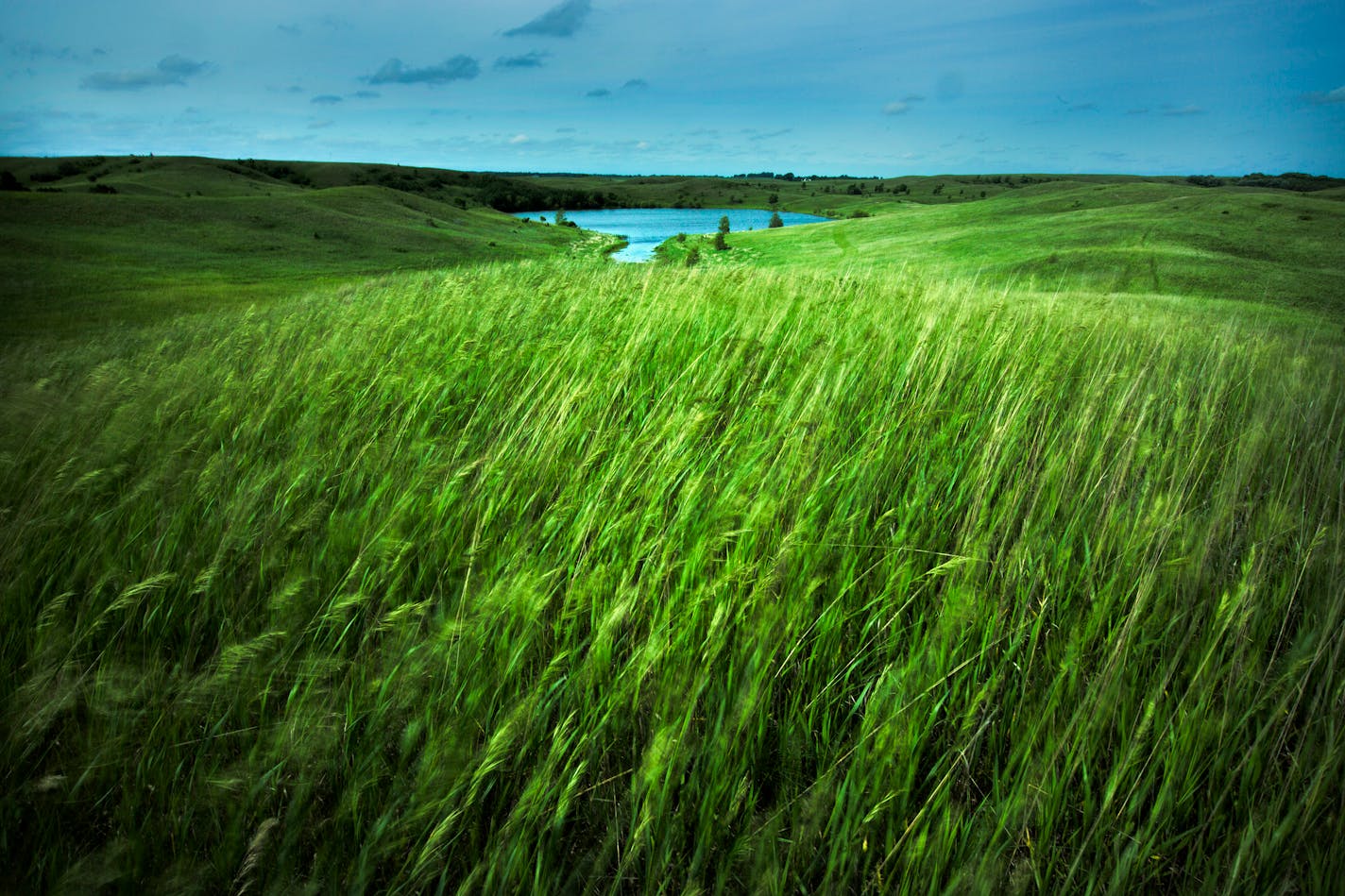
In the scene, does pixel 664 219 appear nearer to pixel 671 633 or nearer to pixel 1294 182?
pixel 1294 182

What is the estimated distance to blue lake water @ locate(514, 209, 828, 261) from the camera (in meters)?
57.7

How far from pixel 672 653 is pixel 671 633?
Result: 0.07m

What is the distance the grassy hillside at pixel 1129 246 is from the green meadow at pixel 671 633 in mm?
5441

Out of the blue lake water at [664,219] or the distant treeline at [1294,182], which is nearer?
the distant treeline at [1294,182]

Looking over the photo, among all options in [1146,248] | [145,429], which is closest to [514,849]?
[145,429]

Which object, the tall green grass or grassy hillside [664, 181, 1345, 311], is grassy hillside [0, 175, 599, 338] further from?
grassy hillside [664, 181, 1345, 311]

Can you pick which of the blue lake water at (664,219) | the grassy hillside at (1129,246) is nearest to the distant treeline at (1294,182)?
the grassy hillside at (1129,246)

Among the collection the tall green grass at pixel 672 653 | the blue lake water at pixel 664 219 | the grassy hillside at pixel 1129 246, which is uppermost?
the blue lake water at pixel 664 219

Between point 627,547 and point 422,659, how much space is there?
613mm

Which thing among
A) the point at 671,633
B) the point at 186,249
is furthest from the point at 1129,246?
the point at 186,249

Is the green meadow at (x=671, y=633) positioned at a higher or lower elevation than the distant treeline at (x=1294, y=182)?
lower

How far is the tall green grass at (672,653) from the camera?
1029 mm

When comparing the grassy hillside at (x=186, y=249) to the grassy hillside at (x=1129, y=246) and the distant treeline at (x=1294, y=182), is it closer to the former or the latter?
the grassy hillside at (x=1129, y=246)

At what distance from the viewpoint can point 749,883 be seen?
38.1 inches
